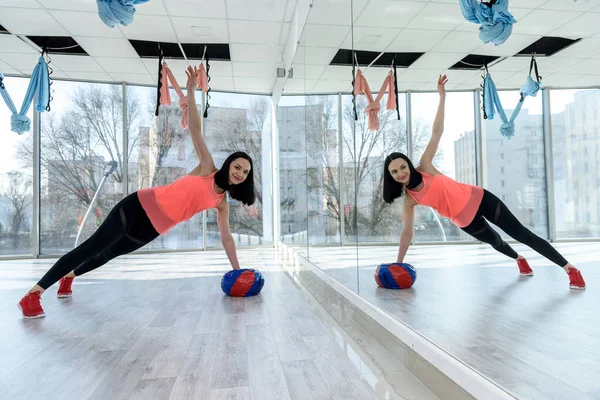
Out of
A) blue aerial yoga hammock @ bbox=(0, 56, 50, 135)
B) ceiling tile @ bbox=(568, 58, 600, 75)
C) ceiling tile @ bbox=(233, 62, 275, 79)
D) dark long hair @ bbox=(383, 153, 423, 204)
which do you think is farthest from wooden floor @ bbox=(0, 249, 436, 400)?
ceiling tile @ bbox=(233, 62, 275, 79)

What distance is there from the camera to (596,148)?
0.81 metres

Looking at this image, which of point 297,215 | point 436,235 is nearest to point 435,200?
point 436,235

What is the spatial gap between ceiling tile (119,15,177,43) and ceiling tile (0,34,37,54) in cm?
152

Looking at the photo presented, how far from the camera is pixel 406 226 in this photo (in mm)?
1932

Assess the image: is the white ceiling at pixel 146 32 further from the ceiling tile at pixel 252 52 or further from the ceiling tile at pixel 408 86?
the ceiling tile at pixel 408 86

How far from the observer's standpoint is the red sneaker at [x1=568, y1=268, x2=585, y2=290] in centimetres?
102

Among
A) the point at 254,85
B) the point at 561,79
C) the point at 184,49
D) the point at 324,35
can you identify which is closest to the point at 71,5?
the point at 184,49

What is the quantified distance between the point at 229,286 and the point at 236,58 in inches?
158

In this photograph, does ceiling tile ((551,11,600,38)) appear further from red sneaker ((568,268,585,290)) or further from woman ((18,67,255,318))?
woman ((18,67,255,318))

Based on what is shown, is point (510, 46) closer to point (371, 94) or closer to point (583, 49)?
point (583, 49)

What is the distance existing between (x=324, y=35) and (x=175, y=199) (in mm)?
1963

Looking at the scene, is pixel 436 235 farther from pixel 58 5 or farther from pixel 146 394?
pixel 58 5

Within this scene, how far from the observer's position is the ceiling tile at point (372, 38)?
6.56ft

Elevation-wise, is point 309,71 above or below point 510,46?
above
